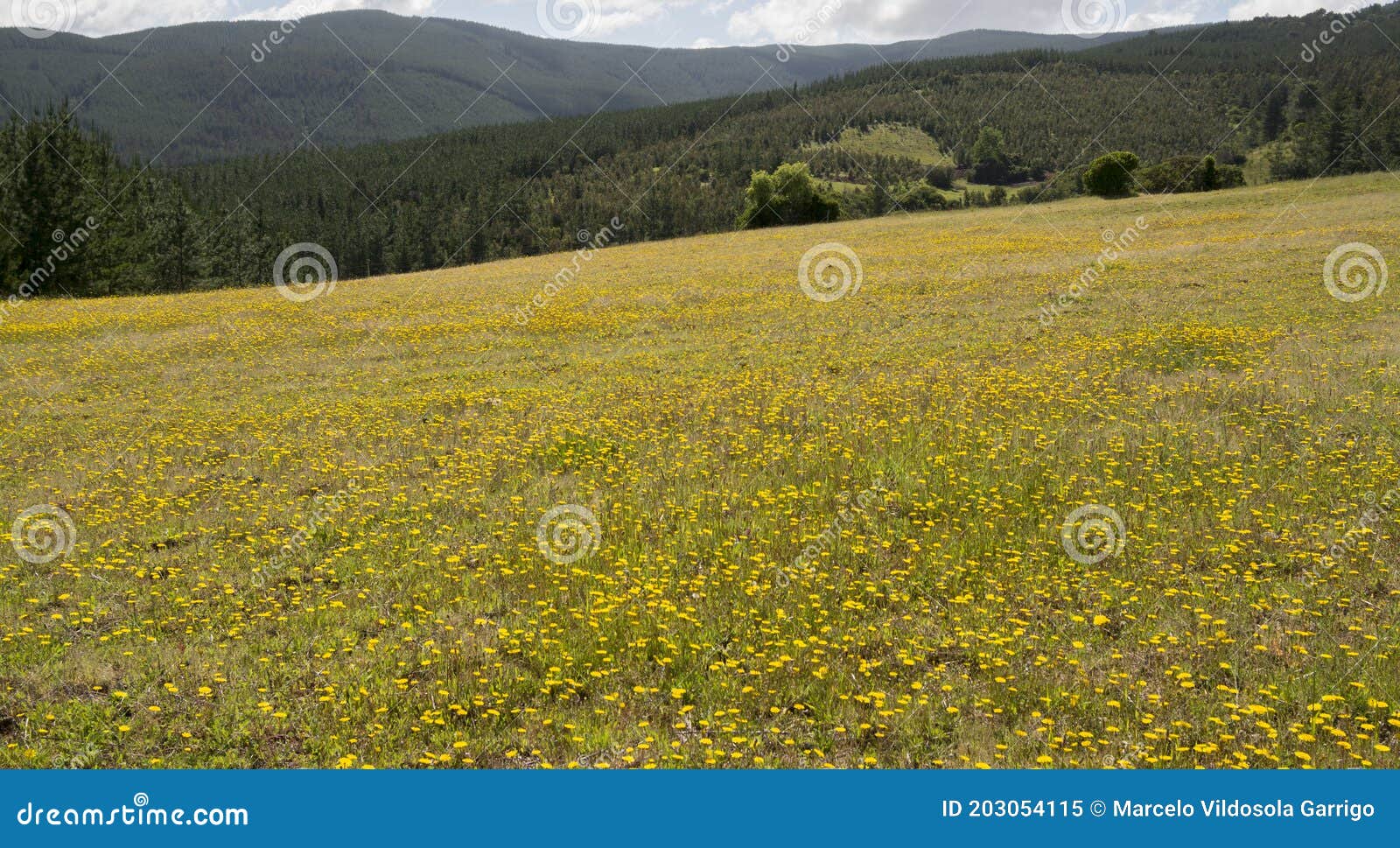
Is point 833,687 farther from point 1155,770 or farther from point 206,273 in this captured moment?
point 206,273

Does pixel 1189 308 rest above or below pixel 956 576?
above

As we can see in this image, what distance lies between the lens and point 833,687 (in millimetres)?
6938

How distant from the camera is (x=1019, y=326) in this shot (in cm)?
2398

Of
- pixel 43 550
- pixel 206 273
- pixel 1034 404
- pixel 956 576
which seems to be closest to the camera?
pixel 956 576

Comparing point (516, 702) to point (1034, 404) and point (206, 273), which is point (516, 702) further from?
point (206, 273)

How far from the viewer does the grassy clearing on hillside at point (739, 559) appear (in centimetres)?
650

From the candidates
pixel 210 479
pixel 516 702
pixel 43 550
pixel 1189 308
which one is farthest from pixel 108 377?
pixel 1189 308

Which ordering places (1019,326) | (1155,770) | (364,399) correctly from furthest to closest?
1. (1019,326)
2. (364,399)
3. (1155,770)

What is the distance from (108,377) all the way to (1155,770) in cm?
2632

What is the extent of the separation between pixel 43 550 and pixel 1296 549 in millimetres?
13301

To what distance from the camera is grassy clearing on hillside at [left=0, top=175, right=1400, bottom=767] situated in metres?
6.50

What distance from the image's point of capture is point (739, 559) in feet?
31.6

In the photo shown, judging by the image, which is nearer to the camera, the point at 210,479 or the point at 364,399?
the point at 210,479

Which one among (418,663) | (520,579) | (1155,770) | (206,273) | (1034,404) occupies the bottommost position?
(1155,770)
